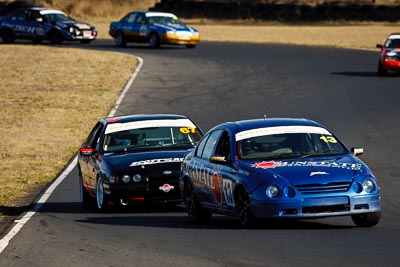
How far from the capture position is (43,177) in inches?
830

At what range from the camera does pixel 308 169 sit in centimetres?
1295

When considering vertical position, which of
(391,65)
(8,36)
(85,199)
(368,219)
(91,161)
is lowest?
(8,36)

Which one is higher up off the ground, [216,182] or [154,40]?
[216,182]

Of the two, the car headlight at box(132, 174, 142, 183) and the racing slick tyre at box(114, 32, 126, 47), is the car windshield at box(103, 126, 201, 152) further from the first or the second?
the racing slick tyre at box(114, 32, 126, 47)

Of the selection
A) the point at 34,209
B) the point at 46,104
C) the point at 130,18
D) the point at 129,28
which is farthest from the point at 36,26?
the point at 34,209

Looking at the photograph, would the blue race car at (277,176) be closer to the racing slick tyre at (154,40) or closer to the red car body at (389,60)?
the red car body at (389,60)

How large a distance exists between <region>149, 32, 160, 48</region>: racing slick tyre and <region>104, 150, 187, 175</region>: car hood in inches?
1425

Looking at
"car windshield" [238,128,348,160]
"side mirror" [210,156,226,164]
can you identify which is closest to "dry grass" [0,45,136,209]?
"side mirror" [210,156,226,164]

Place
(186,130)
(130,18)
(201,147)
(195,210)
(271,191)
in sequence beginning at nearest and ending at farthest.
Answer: (271,191) < (195,210) < (201,147) < (186,130) < (130,18)

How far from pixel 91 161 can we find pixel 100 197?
3.01 feet

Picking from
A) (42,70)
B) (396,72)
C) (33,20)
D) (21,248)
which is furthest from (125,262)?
(33,20)

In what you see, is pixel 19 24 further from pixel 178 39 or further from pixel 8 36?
pixel 178 39

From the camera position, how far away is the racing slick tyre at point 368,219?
1296cm

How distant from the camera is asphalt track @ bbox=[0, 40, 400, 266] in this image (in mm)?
11398
